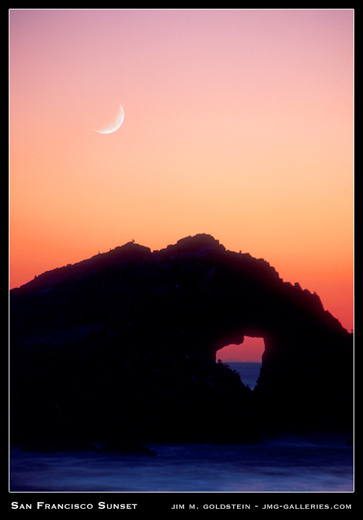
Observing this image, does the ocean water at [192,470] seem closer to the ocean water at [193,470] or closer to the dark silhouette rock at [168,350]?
the ocean water at [193,470]

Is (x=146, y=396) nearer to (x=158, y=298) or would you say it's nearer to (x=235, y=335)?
(x=158, y=298)

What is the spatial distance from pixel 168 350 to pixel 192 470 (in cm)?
698

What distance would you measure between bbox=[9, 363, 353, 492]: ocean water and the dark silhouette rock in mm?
1317

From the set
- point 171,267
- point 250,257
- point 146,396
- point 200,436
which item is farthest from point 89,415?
point 250,257

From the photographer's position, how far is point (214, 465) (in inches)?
909

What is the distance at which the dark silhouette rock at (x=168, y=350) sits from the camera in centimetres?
2620

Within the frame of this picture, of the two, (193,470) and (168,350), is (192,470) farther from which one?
(168,350)

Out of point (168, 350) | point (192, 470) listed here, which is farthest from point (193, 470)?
point (168, 350)

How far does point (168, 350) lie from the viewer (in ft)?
92.0

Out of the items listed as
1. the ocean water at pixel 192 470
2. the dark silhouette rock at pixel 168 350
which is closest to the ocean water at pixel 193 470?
the ocean water at pixel 192 470

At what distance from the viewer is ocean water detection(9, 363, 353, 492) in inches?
782

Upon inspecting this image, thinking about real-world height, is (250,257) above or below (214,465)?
above

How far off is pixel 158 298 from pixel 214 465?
339 inches
